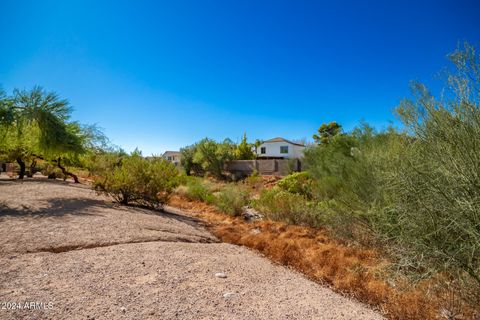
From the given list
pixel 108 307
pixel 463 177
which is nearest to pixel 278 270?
pixel 108 307

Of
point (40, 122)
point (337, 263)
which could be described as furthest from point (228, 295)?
point (40, 122)

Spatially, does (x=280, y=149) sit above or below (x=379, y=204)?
above

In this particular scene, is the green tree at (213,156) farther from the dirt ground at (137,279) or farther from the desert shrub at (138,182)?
the dirt ground at (137,279)

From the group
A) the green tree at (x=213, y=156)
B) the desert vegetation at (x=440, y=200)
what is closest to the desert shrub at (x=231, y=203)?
the desert vegetation at (x=440, y=200)

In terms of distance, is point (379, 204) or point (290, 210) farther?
point (290, 210)

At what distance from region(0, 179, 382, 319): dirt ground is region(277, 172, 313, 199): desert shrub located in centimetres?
785

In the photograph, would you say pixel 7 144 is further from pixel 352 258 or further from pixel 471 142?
pixel 471 142

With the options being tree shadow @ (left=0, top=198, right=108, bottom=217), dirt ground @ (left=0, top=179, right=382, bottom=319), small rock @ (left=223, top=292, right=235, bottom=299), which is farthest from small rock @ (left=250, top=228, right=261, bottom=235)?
small rock @ (left=223, top=292, right=235, bottom=299)

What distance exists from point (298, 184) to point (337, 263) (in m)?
9.13

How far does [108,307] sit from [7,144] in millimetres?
13731

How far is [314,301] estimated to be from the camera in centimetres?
357

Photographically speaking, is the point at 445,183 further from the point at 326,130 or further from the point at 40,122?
the point at 326,130

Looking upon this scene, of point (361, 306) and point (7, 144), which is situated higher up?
point (7, 144)

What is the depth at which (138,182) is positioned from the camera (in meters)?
9.41
